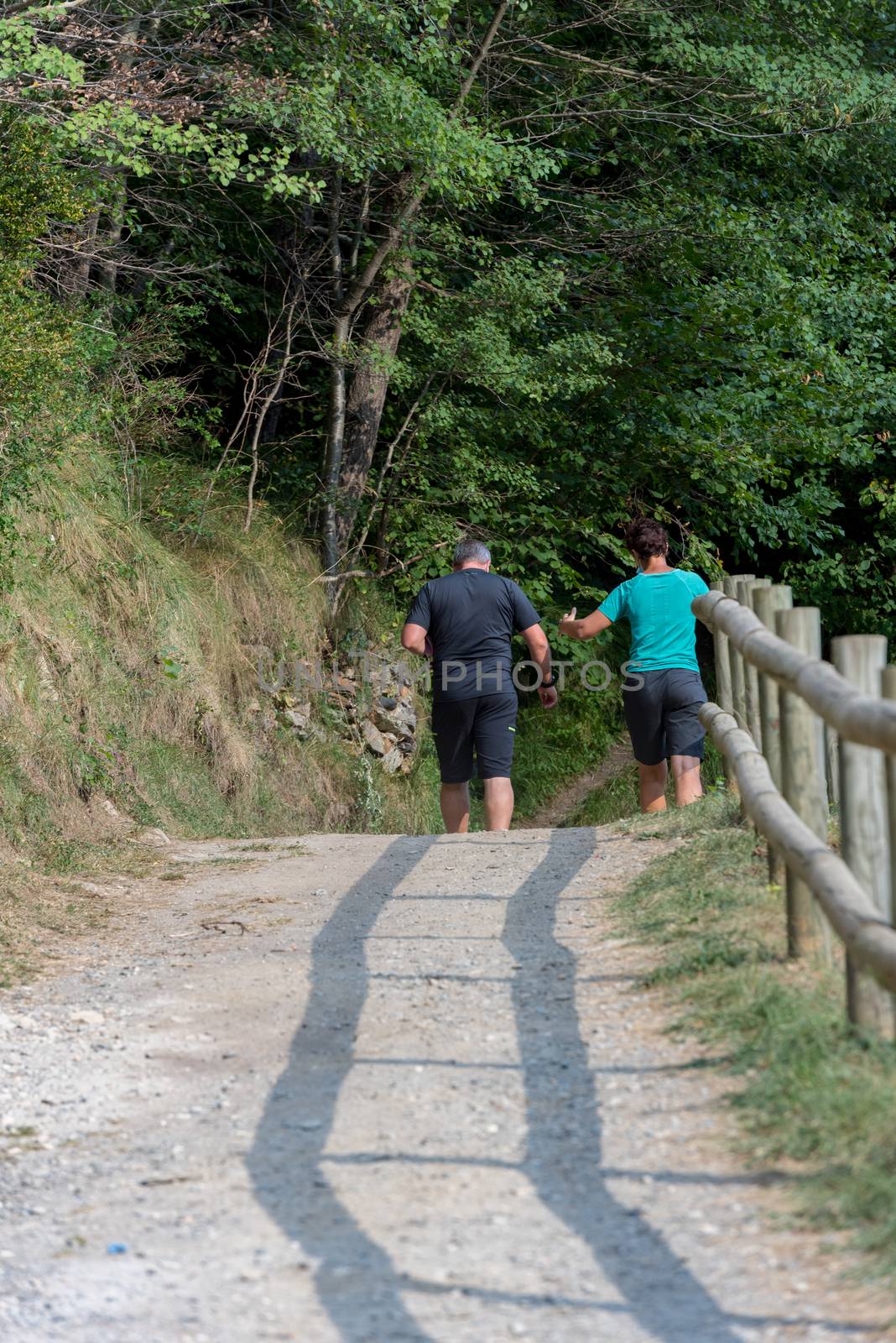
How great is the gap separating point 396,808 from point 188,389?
16.0ft

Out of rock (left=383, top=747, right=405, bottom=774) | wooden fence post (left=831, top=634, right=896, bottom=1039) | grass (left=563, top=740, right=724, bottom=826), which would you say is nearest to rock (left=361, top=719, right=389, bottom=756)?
rock (left=383, top=747, right=405, bottom=774)

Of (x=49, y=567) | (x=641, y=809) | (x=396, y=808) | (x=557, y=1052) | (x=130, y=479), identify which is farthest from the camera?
(x=396, y=808)

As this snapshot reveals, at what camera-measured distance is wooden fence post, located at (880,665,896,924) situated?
3773 millimetres

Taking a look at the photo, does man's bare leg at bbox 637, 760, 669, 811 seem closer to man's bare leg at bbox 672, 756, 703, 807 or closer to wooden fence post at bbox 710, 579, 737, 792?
man's bare leg at bbox 672, 756, 703, 807

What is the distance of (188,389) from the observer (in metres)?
15.8

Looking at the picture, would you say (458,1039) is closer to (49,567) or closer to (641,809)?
(641,809)

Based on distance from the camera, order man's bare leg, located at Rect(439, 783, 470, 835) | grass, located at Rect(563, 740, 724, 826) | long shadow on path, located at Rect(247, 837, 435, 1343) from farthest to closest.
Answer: grass, located at Rect(563, 740, 724, 826) → man's bare leg, located at Rect(439, 783, 470, 835) → long shadow on path, located at Rect(247, 837, 435, 1343)

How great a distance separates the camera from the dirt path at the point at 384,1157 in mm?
3186

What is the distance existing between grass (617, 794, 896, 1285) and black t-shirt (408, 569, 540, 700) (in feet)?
8.89

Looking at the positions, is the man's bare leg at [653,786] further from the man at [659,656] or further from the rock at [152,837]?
the rock at [152,837]

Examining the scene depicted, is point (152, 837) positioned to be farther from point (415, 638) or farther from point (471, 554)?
point (471, 554)

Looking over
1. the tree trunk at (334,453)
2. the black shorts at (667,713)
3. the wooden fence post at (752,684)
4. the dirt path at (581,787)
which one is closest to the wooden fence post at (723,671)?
the wooden fence post at (752,684)

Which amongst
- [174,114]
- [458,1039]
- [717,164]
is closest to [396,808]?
[174,114]

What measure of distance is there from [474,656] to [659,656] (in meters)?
1.15
